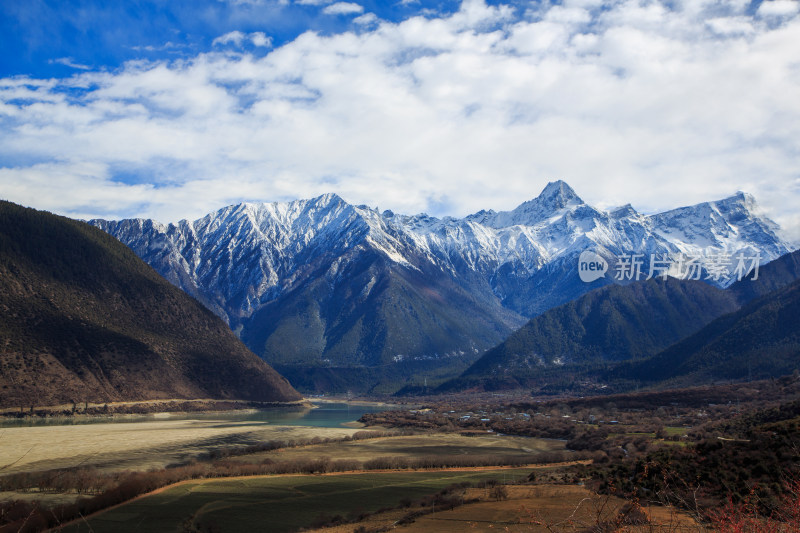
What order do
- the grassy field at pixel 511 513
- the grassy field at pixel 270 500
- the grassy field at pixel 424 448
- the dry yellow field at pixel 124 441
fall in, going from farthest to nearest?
the grassy field at pixel 424 448 < the dry yellow field at pixel 124 441 < the grassy field at pixel 270 500 < the grassy field at pixel 511 513

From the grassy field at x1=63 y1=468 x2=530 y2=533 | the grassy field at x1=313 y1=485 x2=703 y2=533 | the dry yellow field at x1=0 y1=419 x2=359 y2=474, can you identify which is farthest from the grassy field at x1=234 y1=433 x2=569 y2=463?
the grassy field at x1=313 y1=485 x2=703 y2=533

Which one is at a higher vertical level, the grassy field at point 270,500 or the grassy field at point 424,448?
the grassy field at point 270,500

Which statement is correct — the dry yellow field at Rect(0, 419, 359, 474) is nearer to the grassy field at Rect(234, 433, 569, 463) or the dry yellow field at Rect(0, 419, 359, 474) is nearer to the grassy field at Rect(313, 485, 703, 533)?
the grassy field at Rect(234, 433, 569, 463)

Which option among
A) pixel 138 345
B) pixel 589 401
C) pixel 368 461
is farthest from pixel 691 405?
pixel 138 345

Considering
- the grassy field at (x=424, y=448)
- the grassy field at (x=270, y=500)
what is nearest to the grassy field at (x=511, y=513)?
the grassy field at (x=270, y=500)

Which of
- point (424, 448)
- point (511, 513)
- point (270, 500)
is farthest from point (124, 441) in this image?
point (511, 513)

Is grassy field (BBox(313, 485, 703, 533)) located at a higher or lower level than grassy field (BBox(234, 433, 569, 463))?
higher

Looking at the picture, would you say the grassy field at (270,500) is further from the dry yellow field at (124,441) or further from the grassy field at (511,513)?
the dry yellow field at (124,441)
